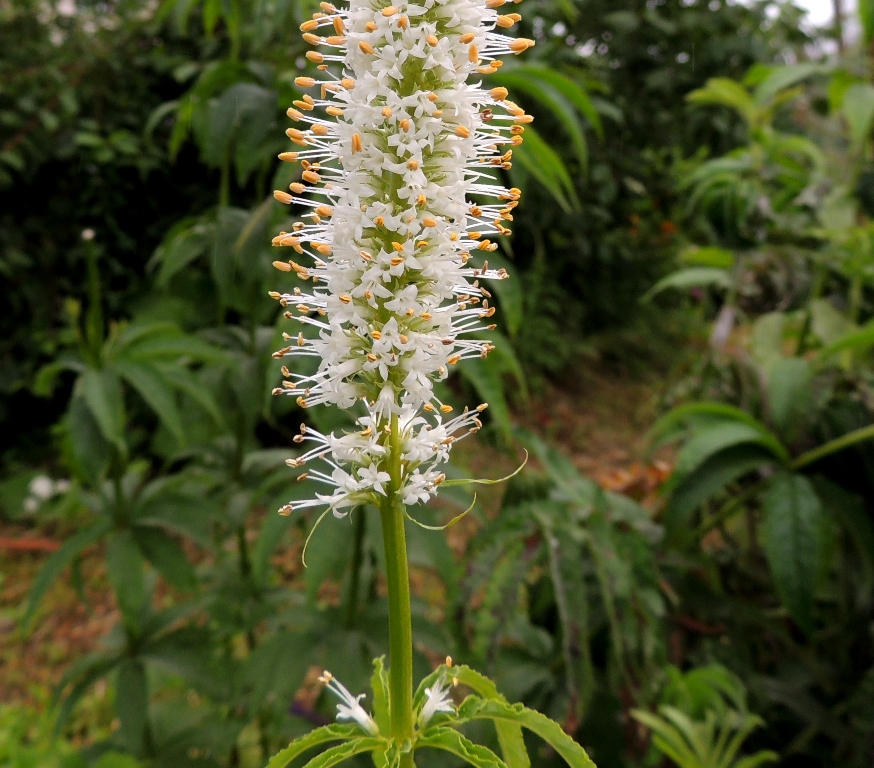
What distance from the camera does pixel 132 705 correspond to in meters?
2.01

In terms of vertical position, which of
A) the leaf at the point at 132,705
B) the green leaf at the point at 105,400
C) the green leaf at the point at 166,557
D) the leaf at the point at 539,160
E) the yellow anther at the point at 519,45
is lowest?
the leaf at the point at 132,705

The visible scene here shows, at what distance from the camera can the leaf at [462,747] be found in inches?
30.6

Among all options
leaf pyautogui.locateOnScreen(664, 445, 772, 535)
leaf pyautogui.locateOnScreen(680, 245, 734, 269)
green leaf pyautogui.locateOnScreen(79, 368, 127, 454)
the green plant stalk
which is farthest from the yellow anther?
leaf pyautogui.locateOnScreen(680, 245, 734, 269)

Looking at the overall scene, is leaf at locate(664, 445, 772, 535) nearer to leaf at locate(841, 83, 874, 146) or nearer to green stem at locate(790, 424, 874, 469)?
green stem at locate(790, 424, 874, 469)

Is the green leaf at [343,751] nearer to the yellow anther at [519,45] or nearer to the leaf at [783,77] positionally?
the yellow anther at [519,45]

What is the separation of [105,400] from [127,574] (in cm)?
49

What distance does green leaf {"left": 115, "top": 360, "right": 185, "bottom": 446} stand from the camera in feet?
→ 6.04

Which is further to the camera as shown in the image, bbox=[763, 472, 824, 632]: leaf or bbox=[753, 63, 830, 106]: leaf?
bbox=[753, 63, 830, 106]: leaf

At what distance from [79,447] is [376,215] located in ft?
4.26

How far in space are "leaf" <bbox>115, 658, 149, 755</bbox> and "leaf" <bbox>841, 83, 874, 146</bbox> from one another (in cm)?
255

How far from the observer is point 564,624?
1.59m

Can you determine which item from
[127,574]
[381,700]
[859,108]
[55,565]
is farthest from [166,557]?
[859,108]

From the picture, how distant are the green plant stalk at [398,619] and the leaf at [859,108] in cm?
191

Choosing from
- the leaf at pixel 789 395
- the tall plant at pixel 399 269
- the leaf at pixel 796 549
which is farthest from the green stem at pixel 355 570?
the leaf at pixel 789 395
